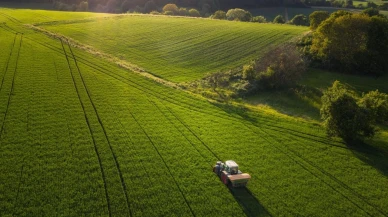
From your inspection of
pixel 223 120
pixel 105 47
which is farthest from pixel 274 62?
pixel 105 47

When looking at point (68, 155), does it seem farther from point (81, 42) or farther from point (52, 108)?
point (81, 42)

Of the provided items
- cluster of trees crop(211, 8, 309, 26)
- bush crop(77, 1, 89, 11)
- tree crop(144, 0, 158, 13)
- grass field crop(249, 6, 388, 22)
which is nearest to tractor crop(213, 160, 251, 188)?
cluster of trees crop(211, 8, 309, 26)

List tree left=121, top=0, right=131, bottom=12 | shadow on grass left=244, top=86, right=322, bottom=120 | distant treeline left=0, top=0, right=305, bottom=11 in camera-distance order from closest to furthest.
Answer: shadow on grass left=244, top=86, right=322, bottom=120 < tree left=121, top=0, right=131, bottom=12 < distant treeline left=0, top=0, right=305, bottom=11

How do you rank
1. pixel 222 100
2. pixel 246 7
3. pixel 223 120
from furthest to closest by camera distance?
1. pixel 246 7
2. pixel 222 100
3. pixel 223 120

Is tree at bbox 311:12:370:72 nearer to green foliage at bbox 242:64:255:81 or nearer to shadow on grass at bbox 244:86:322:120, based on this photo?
shadow on grass at bbox 244:86:322:120

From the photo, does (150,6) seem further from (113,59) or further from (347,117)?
(347,117)

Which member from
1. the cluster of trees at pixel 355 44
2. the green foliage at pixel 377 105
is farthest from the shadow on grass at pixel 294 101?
the cluster of trees at pixel 355 44

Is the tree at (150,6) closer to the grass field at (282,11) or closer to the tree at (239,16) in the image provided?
the tree at (239,16)
